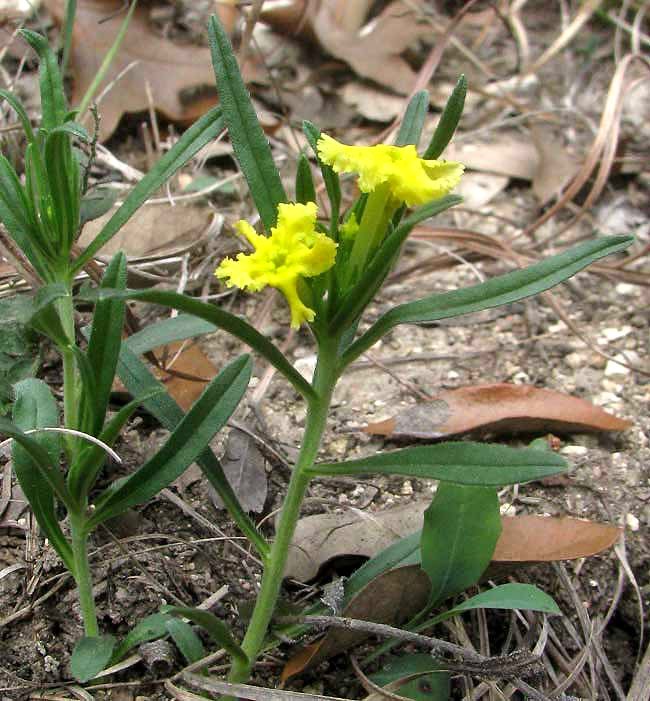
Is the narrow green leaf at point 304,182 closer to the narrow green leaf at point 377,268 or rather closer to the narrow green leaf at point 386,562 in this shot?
the narrow green leaf at point 377,268

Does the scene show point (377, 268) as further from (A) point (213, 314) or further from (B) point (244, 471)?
(B) point (244, 471)

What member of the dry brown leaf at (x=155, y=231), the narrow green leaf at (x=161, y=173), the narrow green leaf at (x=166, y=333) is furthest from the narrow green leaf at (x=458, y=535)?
the dry brown leaf at (x=155, y=231)

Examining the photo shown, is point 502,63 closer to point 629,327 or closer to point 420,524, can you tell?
point 629,327

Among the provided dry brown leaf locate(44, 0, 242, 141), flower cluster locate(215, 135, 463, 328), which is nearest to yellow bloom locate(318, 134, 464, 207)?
flower cluster locate(215, 135, 463, 328)

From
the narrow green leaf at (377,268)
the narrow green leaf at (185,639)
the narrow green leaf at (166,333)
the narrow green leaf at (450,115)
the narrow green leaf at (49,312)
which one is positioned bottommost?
the narrow green leaf at (185,639)

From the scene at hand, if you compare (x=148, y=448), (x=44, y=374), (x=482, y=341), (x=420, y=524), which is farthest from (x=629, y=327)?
(x=44, y=374)

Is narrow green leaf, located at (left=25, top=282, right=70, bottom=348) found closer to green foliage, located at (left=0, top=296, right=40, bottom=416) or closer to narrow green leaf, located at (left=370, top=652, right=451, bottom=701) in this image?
green foliage, located at (left=0, top=296, right=40, bottom=416)

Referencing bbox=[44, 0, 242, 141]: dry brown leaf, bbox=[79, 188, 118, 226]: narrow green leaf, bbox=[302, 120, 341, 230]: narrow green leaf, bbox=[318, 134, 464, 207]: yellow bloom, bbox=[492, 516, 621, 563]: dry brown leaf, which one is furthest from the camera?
bbox=[44, 0, 242, 141]: dry brown leaf
